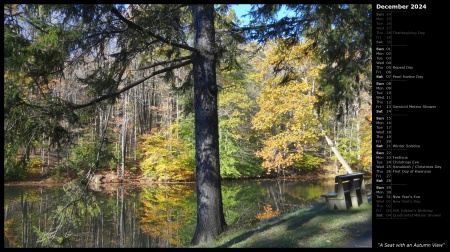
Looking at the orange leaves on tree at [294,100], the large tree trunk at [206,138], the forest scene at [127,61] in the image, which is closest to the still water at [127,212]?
the forest scene at [127,61]

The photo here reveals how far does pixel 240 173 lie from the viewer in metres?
24.4

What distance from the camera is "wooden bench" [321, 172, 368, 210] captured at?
25.1 ft

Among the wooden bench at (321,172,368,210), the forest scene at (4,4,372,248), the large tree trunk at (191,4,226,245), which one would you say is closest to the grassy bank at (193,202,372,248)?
the wooden bench at (321,172,368,210)

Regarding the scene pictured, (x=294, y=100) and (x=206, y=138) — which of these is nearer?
(x=206, y=138)

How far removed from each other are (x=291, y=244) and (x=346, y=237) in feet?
2.82

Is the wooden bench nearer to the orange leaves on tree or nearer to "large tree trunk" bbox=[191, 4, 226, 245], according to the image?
"large tree trunk" bbox=[191, 4, 226, 245]

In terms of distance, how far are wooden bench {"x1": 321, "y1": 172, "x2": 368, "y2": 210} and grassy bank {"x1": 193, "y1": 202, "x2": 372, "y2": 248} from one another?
27 centimetres

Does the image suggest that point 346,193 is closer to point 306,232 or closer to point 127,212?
point 306,232

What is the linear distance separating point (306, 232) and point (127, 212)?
33.1 ft

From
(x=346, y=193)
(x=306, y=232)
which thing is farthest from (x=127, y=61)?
(x=346, y=193)

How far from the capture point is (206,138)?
269 inches

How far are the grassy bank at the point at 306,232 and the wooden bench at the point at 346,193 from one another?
270 millimetres
